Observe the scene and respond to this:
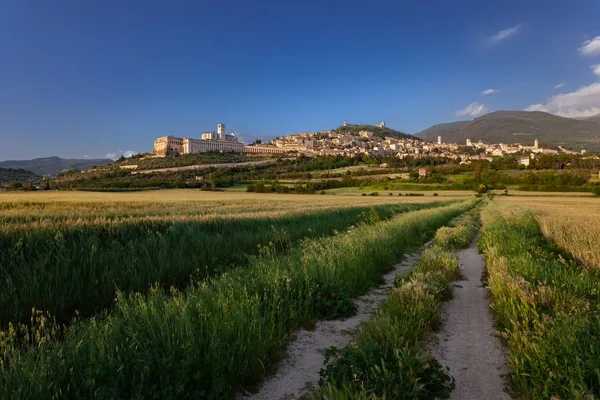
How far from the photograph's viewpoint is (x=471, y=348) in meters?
4.18

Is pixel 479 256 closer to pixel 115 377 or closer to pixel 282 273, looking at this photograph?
pixel 282 273

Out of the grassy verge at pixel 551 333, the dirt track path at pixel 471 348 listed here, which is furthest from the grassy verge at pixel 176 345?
the grassy verge at pixel 551 333

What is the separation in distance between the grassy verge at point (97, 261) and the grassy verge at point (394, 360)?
333 cm

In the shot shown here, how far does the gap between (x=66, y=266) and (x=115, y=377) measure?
404 cm

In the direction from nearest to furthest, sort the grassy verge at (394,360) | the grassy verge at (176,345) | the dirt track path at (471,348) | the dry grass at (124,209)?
the grassy verge at (176,345), the grassy verge at (394,360), the dirt track path at (471,348), the dry grass at (124,209)

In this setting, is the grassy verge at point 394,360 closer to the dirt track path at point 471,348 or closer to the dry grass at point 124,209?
the dirt track path at point 471,348

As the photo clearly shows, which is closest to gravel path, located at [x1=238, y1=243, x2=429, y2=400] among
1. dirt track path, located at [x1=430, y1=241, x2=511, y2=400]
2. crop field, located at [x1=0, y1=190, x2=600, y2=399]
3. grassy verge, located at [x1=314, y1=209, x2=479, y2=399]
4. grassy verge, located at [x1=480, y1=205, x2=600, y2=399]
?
crop field, located at [x1=0, y1=190, x2=600, y2=399]

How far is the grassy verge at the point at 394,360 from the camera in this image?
2.89 metres

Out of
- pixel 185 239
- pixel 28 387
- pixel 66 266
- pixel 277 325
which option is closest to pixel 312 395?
pixel 277 325

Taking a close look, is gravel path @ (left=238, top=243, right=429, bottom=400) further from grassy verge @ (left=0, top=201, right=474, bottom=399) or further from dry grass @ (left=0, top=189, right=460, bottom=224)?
dry grass @ (left=0, top=189, right=460, bottom=224)

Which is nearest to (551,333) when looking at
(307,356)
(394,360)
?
(394,360)

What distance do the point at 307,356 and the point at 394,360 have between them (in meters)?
1.16

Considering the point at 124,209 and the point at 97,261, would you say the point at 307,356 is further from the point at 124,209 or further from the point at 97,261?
the point at 124,209

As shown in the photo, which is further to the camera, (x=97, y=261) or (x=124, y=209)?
(x=124, y=209)
